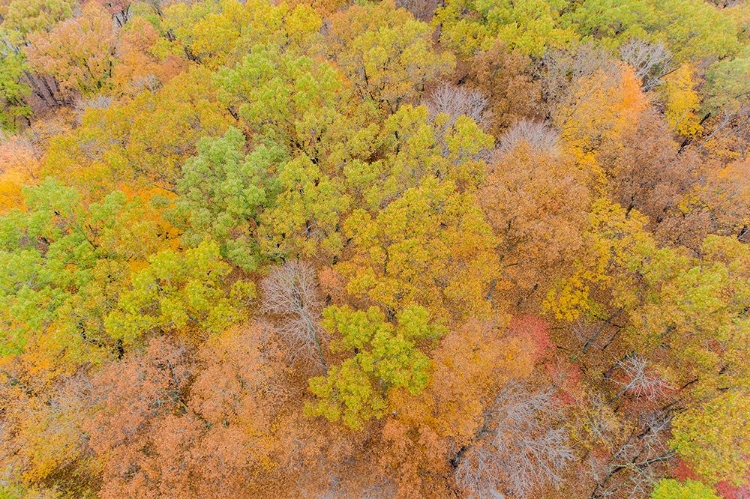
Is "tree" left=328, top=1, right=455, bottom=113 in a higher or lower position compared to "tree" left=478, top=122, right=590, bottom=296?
higher

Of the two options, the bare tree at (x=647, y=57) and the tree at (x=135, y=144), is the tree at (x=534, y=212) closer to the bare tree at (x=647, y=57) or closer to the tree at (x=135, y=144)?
the bare tree at (x=647, y=57)

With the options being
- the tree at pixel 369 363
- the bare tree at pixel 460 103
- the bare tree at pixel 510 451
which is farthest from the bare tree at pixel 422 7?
the bare tree at pixel 510 451

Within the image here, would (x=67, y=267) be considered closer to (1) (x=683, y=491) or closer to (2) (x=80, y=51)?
(2) (x=80, y=51)

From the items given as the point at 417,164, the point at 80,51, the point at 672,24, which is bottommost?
the point at 417,164

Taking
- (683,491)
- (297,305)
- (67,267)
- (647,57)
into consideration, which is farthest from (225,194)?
(647,57)

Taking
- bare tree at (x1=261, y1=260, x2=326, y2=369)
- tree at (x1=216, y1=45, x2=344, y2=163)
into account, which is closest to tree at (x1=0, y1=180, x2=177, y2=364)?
bare tree at (x1=261, y1=260, x2=326, y2=369)

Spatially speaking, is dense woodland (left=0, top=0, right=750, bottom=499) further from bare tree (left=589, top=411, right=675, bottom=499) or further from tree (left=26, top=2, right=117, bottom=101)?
tree (left=26, top=2, right=117, bottom=101)
